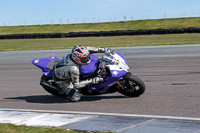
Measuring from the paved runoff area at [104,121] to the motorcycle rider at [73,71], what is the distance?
1069mm

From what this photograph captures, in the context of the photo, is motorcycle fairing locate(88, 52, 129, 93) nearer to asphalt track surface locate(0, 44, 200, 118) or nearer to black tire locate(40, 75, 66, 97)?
asphalt track surface locate(0, 44, 200, 118)

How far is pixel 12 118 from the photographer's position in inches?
241

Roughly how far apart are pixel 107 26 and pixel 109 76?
143 ft

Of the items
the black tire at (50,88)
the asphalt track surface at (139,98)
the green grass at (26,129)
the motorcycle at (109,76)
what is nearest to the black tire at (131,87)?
the motorcycle at (109,76)

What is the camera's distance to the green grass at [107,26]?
4673 centimetres

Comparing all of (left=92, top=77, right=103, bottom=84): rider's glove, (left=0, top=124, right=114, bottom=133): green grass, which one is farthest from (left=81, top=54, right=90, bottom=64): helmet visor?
Answer: (left=0, top=124, right=114, bottom=133): green grass

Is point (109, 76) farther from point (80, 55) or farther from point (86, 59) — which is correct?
point (80, 55)

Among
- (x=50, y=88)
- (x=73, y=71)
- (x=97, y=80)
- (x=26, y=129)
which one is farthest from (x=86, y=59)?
(x=26, y=129)

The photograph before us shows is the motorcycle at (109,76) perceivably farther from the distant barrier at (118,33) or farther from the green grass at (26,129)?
the distant barrier at (118,33)

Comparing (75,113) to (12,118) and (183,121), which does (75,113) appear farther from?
(183,121)

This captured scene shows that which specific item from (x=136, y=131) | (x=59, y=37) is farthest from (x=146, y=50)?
(x=59, y=37)

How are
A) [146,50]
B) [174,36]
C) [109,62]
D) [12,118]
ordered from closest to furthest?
1. [12,118]
2. [109,62]
3. [146,50]
4. [174,36]

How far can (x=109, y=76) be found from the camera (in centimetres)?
734

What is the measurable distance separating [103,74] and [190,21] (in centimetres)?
4227
